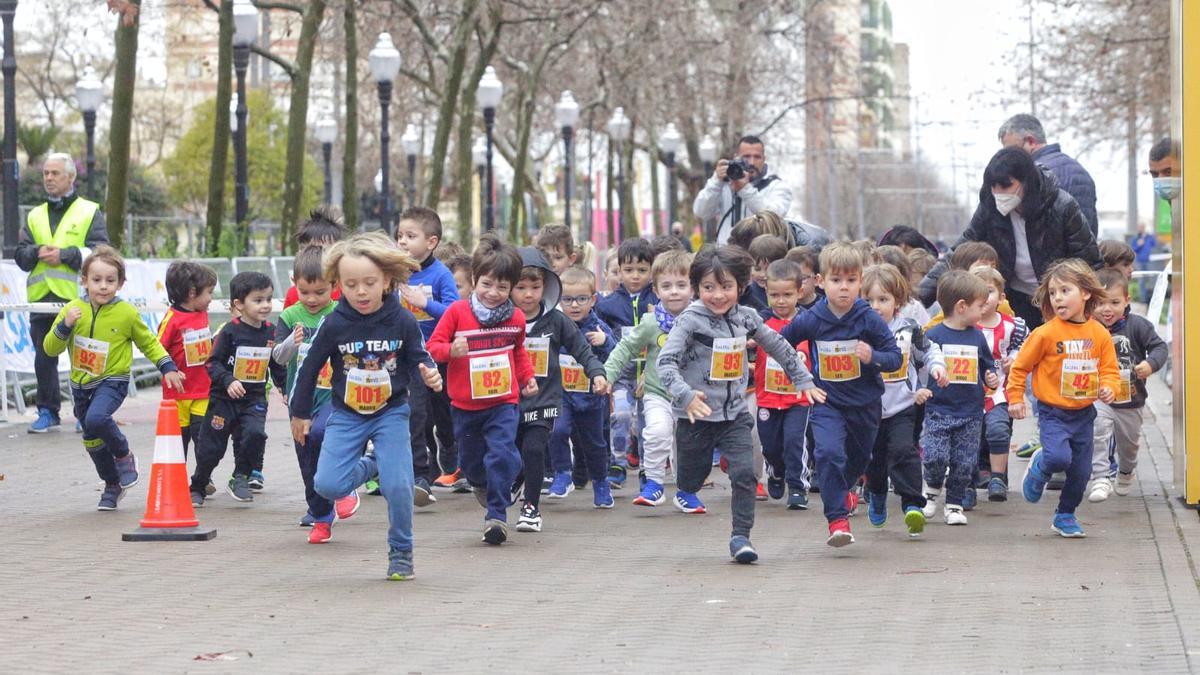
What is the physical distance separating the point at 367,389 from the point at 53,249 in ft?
26.1

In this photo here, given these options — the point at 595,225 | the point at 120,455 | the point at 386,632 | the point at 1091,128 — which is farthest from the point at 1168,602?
the point at 595,225

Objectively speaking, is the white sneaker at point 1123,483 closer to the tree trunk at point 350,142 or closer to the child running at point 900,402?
the child running at point 900,402

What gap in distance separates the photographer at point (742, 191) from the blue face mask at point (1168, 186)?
3061 mm

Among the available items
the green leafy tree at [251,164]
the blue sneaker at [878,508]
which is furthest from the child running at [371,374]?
the green leafy tree at [251,164]

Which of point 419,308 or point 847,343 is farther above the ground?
point 419,308

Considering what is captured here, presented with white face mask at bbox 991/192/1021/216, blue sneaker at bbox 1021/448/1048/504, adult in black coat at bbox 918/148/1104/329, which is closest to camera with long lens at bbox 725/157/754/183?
adult in black coat at bbox 918/148/1104/329

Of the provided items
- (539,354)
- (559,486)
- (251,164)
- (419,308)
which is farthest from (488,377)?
(251,164)

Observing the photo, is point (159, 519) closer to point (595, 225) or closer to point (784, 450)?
point (784, 450)

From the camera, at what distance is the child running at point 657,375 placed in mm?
11359

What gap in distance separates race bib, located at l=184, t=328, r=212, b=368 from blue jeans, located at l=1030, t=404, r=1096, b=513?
4826mm

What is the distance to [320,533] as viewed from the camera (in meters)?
10.3

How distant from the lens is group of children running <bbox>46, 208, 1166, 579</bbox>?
30.6ft

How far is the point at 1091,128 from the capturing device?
39.1 meters

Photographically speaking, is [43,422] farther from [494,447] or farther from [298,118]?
[298,118]
